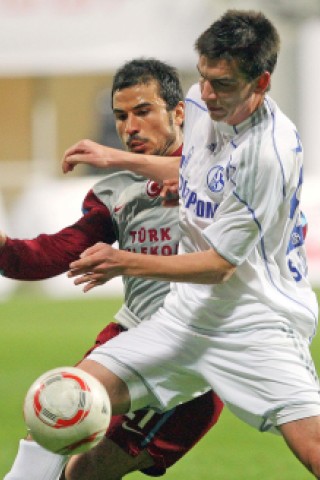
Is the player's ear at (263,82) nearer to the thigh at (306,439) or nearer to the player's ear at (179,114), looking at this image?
the player's ear at (179,114)

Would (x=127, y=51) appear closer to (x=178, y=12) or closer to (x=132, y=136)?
(x=178, y=12)

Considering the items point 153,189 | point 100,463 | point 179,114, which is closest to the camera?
point 100,463

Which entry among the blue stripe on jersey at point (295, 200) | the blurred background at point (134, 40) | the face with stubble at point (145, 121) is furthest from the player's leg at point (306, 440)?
the blurred background at point (134, 40)

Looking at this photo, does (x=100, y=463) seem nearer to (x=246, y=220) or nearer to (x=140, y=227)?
(x=140, y=227)

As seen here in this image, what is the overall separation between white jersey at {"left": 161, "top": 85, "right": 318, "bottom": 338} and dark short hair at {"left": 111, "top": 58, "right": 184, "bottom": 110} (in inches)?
15.1

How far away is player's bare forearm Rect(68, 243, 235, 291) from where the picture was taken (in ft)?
17.6

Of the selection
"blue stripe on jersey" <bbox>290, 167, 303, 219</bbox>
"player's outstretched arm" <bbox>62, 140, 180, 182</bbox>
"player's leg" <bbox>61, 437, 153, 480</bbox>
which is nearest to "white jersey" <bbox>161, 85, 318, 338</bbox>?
"blue stripe on jersey" <bbox>290, 167, 303, 219</bbox>

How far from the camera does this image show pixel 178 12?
76.0ft

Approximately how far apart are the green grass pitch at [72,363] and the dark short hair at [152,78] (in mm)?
2347

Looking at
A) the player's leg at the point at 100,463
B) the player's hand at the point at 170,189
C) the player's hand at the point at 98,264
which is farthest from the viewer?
the player's leg at the point at 100,463

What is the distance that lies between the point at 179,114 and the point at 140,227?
602 mm

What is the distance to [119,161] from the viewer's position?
5.90m

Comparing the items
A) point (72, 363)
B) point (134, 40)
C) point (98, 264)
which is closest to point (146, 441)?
point (98, 264)

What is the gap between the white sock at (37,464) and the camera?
19.2ft
